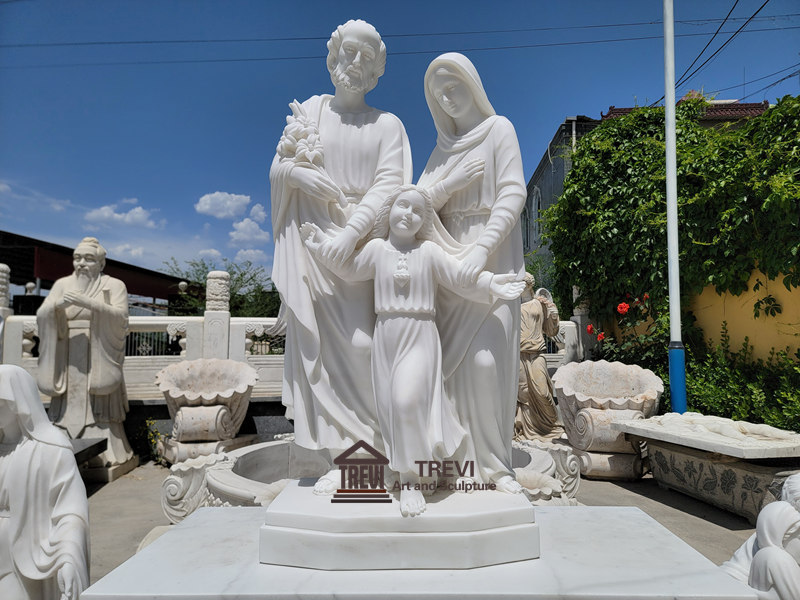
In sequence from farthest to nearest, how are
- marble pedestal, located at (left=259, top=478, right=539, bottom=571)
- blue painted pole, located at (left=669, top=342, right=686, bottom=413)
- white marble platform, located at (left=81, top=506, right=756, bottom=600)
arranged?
blue painted pole, located at (left=669, top=342, right=686, bottom=413) < marble pedestal, located at (left=259, top=478, right=539, bottom=571) < white marble platform, located at (left=81, top=506, right=756, bottom=600)

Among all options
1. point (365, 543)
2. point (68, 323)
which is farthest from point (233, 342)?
point (365, 543)

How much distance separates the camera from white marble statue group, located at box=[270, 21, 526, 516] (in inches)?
86.3

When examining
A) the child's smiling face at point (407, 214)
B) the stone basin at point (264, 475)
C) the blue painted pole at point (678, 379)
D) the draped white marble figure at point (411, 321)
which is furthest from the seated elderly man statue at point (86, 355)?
the blue painted pole at point (678, 379)

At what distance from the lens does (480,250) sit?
7.41 feet

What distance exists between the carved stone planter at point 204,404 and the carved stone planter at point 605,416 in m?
3.74

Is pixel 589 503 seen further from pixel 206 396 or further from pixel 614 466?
pixel 206 396

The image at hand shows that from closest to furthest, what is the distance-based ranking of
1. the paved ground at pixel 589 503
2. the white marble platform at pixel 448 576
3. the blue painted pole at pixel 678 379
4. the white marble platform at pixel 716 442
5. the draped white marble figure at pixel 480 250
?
the white marble platform at pixel 448 576 < the draped white marble figure at pixel 480 250 < the paved ground at pixel 589 503 < the white marble platform at pixel 716 442 < the blue painted pole at pixel 678 379

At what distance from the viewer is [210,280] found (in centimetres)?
765

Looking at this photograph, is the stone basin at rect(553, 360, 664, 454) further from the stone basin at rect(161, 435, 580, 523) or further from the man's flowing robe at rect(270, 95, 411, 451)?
the man's flowing robe at rect(270, 95, 411, 451)

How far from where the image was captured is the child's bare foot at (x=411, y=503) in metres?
1.88

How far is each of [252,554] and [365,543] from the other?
47cm

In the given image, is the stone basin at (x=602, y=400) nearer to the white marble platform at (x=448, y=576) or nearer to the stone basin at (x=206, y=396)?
the white marble platform at (x=448, y=576)

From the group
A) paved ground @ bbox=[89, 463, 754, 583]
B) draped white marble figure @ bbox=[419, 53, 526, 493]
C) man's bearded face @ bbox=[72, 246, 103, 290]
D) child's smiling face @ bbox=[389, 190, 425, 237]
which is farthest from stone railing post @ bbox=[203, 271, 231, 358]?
child's smiling face @ bbox=[389, 190, 425, 237]
